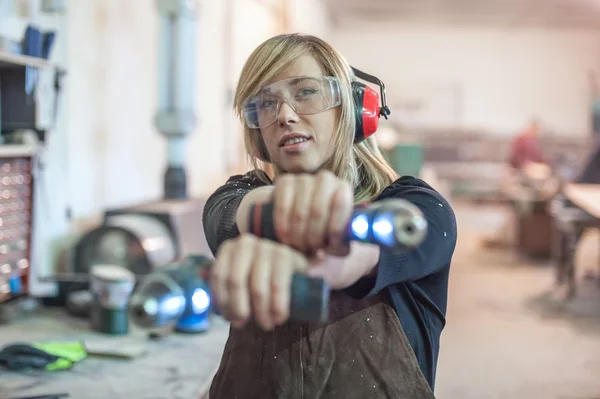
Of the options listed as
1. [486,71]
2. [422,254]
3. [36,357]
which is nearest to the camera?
[422,254]

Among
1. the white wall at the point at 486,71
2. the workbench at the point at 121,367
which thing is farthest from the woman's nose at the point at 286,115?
the white wall at the point at 486,71

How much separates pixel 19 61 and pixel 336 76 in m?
2.10

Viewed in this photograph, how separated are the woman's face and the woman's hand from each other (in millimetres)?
526

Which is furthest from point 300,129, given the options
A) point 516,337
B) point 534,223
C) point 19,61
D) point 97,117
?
point 534,223

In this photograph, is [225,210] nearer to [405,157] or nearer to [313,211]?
[313,211]

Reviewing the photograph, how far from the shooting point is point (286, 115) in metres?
1.35

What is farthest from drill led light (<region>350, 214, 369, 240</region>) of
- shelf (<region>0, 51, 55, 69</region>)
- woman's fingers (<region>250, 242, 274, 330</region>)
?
shelf (<region>0, 51, 55, 69</region>)

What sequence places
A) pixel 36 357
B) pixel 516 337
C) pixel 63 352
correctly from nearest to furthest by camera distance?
pixel 36 357, pixel 63 352, pixel 516 337

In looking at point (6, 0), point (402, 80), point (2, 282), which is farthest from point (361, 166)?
point (402, 80)

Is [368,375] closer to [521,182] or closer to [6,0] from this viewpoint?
[6,0]

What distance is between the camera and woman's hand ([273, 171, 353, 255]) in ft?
2.60

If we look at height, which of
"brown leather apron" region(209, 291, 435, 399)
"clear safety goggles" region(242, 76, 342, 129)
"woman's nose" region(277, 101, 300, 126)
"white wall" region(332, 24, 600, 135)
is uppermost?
"white wall" region(332, 24, 600, 135)

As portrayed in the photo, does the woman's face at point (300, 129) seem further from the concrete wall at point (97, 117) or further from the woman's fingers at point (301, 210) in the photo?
the concrete wall at point (97, 117)

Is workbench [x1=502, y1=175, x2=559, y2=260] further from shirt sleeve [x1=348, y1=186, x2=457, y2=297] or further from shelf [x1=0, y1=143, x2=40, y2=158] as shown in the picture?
shirt sleeve [x1=348, y1=186, x2=457, y2=297]
